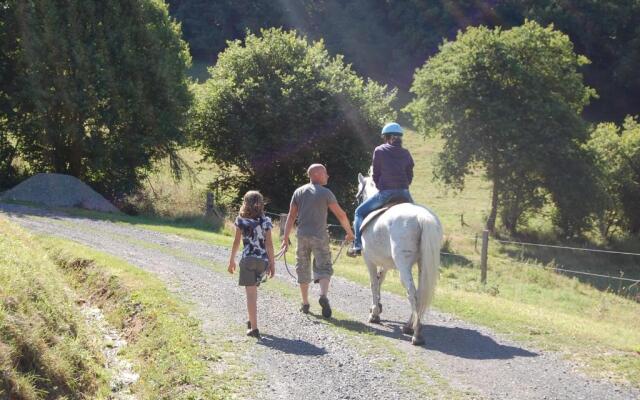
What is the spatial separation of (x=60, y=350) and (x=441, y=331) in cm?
549

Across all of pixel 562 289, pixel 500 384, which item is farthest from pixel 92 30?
pixel 500 384

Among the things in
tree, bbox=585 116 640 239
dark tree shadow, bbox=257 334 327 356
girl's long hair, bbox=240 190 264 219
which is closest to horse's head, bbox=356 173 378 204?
girl's long hair, bbox=240 190 264 219

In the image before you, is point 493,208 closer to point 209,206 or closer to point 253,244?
point 209,206

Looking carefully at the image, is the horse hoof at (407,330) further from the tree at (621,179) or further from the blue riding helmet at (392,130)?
the tree at (621,179)

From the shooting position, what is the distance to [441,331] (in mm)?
10805

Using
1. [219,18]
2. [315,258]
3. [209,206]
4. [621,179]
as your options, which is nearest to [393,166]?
[315,258]

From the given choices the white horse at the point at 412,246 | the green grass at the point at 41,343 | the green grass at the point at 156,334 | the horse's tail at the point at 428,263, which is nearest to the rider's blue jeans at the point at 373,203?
the white horse at the point at 412,246

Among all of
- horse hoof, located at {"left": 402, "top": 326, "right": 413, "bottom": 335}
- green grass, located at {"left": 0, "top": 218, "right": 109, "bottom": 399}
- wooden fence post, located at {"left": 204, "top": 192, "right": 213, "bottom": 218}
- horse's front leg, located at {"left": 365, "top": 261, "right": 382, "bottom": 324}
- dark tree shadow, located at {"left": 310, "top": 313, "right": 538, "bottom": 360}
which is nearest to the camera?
green grass, located at {"left": 0, "top": 218, "right": 109, "bottom": 399}

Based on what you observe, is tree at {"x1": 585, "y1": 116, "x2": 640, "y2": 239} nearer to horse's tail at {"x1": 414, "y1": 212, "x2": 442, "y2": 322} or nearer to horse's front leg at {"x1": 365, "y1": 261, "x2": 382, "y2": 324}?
horse's front leg at {"x1": 365, "y1": 261, "x2": 382, "y2": 324}

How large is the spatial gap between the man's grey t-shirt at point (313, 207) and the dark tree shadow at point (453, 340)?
146cm

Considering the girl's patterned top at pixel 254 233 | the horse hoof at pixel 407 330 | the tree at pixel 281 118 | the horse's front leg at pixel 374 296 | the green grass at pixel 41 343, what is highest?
the tree at pixel 281 118

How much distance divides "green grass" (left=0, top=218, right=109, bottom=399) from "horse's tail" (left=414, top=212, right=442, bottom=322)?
4.33 m

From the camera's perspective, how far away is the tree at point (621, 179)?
132 feet

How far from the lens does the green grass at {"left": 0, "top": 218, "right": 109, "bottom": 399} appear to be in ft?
25.9
